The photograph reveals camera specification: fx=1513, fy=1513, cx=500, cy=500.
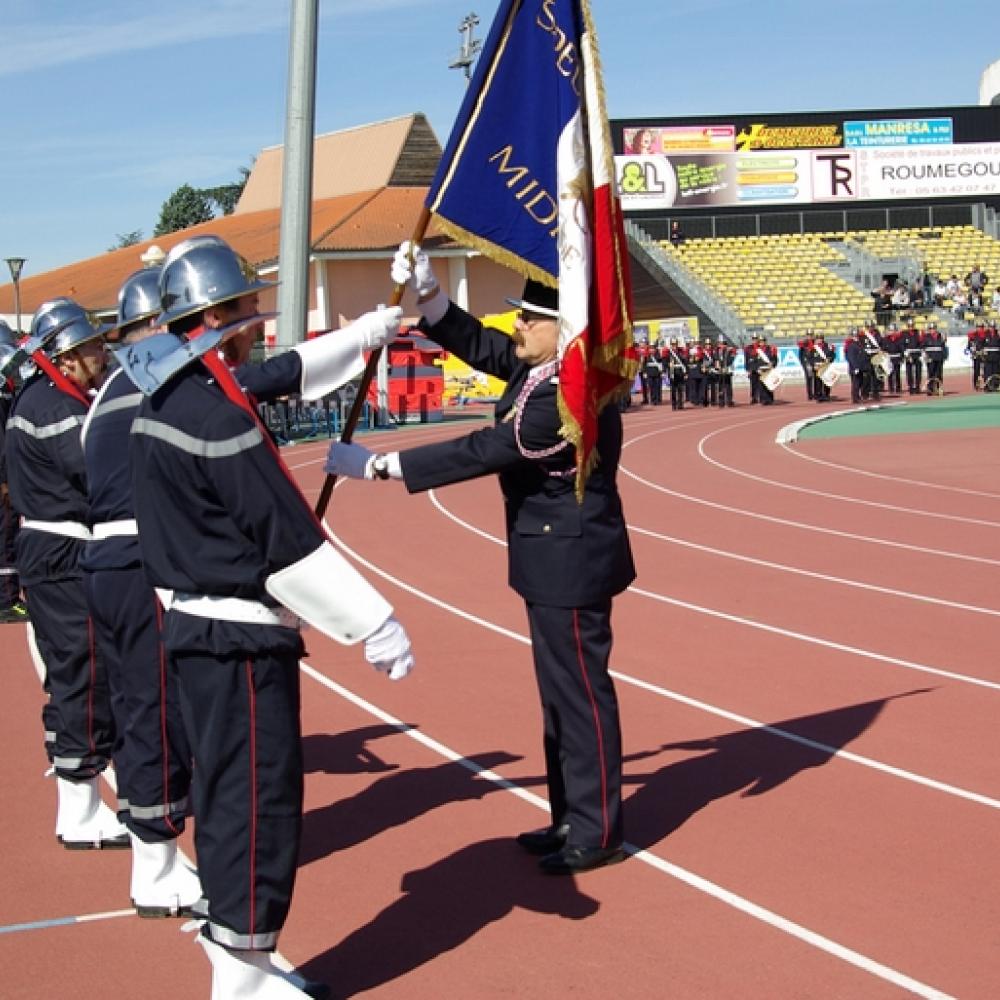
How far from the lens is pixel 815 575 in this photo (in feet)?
40.4

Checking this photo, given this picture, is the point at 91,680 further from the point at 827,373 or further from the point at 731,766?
the point at 827,373

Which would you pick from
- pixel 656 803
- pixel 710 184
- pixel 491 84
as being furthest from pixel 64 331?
pixel 710 184

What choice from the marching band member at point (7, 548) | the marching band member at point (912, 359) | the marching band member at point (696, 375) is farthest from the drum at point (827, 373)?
the marching band member at point (7, 548)

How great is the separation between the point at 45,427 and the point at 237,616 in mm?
2384

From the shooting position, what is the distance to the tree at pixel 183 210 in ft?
316

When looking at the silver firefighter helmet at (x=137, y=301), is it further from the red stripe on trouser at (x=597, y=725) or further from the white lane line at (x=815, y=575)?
the white lane line at (x=815, y=575)

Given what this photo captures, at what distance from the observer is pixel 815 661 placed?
9.13 meters

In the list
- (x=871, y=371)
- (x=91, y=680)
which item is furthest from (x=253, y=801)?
(x=871, y=371)

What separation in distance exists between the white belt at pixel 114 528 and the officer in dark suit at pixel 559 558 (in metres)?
1.01

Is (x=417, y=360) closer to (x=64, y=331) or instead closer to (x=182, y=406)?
(x=64, y=331)

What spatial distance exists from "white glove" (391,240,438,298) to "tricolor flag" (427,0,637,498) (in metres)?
0.23

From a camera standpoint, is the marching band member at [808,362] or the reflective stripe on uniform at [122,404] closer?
the reflective stripe on uniform at [122,404]

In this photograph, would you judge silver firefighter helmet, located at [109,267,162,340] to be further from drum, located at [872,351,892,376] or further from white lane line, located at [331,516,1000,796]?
drum, located at [872,351,892,376]

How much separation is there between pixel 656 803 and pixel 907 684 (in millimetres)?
2536
